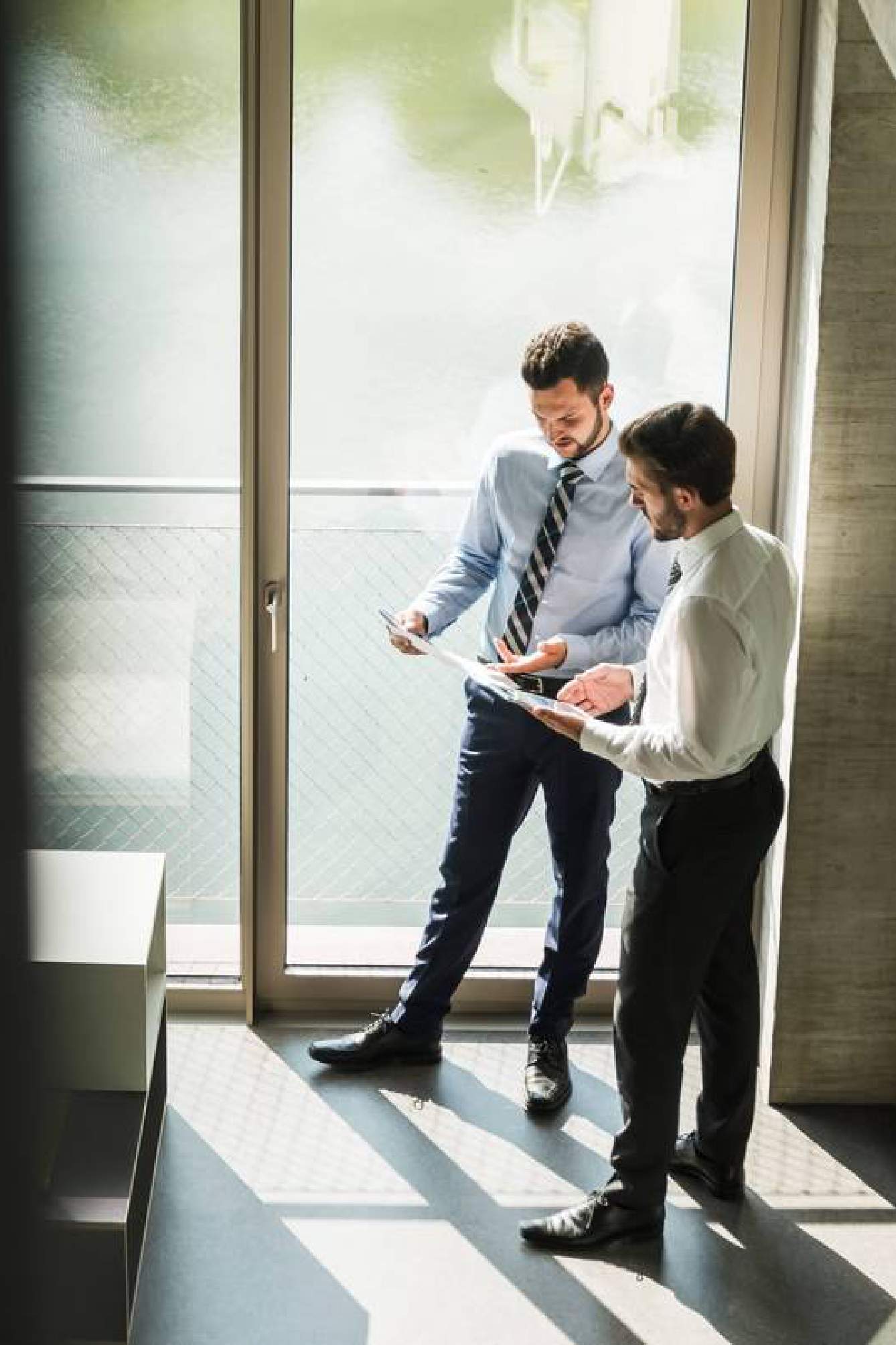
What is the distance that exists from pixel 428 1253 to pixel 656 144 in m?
2.11

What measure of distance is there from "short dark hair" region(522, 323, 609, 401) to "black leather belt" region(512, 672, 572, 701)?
0.53 meters

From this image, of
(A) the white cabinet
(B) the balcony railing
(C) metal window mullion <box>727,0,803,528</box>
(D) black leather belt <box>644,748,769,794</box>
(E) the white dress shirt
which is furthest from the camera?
(B) the balcony railing

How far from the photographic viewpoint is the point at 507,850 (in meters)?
3.14

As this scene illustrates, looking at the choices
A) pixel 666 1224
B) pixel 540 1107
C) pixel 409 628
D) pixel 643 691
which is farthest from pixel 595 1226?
pixel 409 628

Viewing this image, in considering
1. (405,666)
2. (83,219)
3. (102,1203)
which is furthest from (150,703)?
(83,219)

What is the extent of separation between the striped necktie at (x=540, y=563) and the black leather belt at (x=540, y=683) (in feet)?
0.27

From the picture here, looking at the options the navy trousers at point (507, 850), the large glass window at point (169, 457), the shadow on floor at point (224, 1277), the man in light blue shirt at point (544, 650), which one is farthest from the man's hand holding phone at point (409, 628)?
the shadow on floor at point (224, 1277)

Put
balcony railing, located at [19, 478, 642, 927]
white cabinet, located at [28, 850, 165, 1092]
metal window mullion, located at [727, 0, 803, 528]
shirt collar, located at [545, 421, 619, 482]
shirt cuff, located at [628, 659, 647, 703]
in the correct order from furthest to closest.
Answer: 1. balcony railing, located at [19, 478, 642, 927]
2. metal window mullion, located at [727, 0, 803, 528]
3. shirt collar, located at [545, 421, 619, 482]
4. shirt cuff, located at [628, 659, 647, 703]
5. white cabinet, located at [28, 850, 165, 1092]

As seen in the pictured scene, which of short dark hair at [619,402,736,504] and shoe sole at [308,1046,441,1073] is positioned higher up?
short dark hair at [619,402,736,504]

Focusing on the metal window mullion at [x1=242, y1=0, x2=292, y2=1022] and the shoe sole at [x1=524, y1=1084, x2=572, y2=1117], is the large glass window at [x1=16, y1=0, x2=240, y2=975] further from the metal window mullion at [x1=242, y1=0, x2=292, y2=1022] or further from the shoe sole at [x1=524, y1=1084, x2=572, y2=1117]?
the shoe sole at [x1=524, y1=1084, x2=572, y2=1117]

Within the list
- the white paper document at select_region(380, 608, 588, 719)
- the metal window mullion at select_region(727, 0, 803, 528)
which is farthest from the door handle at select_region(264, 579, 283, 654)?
the metal window mullion at select_region(727, 0, 803, 528)

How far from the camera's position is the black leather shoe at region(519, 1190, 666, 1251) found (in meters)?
2.64

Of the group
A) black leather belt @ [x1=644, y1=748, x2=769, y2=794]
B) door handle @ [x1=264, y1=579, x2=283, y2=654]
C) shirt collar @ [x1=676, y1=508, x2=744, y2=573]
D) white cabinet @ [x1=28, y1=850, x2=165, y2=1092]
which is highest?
shirt collar @ [x1=676, y1=508, x2=744, y2=573]

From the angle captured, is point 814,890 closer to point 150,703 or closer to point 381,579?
point 381,579
